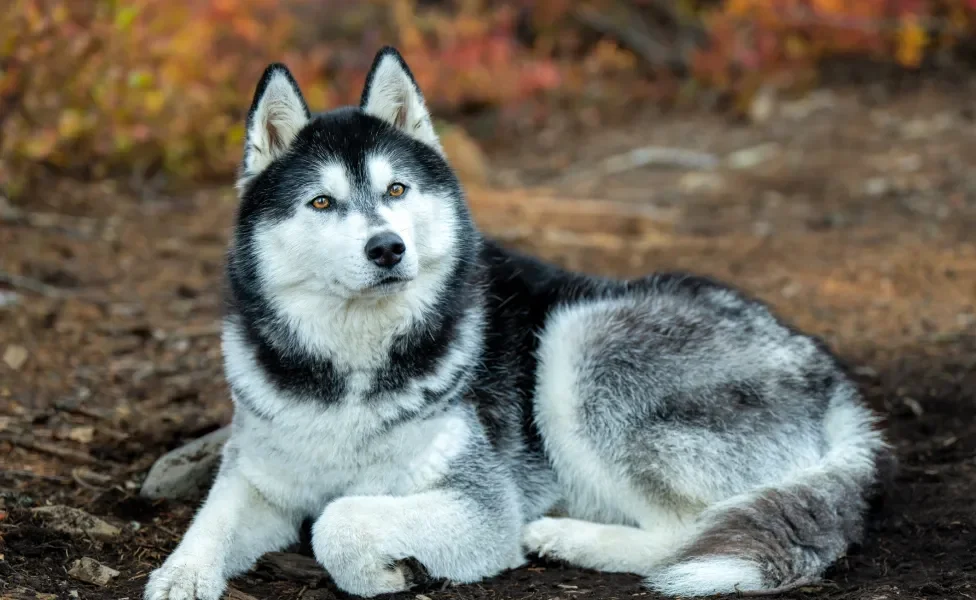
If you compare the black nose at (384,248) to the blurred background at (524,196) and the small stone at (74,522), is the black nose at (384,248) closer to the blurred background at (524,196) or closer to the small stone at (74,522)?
the blurred background at (524,196)

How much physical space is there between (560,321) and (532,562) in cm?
104

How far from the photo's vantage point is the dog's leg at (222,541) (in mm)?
3500

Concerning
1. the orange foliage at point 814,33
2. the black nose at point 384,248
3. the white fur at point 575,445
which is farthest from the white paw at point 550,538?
the orange foliage at point 814,33

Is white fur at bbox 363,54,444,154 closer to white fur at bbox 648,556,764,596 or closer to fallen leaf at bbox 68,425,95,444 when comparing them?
white fur at bbox 648,556,764,596

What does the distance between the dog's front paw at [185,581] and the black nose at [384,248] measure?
A: 1244mm

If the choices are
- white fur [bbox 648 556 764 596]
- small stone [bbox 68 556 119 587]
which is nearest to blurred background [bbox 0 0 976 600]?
small stone [bbox 68 556 119 587]

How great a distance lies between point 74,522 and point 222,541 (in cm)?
69

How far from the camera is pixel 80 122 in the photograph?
24.9ft

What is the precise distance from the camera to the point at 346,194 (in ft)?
12.3

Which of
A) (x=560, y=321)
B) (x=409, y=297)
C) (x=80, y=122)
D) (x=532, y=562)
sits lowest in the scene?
(x=532, y=562)

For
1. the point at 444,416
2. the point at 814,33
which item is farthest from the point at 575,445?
the point at 814,33

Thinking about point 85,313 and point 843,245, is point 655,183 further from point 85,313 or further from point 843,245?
point 85,313

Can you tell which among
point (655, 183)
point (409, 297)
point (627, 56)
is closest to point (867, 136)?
point (655, 183)

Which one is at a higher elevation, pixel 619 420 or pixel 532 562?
pixel 619 420
